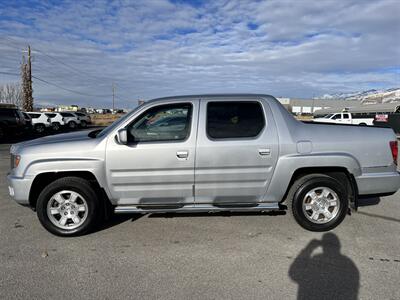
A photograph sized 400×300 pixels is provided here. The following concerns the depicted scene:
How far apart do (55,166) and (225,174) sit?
2186 mm

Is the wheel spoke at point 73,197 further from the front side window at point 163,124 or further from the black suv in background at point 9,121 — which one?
the black suv in background at point 9,121

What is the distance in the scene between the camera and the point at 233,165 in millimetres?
4141

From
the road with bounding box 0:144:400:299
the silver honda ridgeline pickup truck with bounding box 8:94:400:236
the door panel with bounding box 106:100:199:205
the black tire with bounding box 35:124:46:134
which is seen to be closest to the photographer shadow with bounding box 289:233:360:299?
the road with bounding box 0:144:400:299

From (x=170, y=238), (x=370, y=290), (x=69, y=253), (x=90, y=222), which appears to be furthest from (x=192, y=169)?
(x=370, y=290)

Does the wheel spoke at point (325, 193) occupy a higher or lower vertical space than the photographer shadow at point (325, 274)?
higher

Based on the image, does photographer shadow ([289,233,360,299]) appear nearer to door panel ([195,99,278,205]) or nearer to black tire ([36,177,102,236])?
door panel ([195,99,278,205])

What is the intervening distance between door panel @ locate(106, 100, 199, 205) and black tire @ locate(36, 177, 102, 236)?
289 millimetres

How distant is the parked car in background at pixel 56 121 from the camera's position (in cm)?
2836

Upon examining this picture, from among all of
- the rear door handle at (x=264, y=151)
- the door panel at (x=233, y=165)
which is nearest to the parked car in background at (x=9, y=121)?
the door panel at (x=233, y=165)

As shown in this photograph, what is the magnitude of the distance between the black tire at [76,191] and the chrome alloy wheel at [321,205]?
2.79m

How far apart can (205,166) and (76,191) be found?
1.71 m

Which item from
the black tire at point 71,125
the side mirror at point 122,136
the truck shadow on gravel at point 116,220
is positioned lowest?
the truck shadow on gravel at point 116,220

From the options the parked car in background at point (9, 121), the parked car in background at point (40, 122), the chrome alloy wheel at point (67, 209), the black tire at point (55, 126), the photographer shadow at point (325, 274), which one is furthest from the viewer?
the black tire at point (55, 126)

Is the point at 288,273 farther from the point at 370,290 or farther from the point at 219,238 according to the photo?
the point at 219,238
